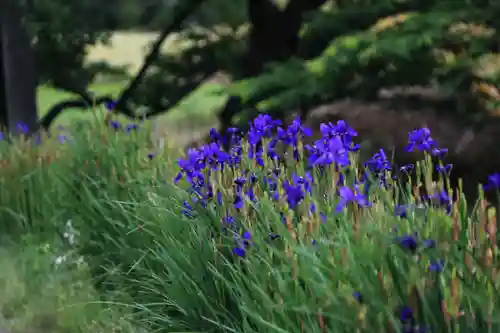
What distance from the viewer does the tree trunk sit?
8.25 meters

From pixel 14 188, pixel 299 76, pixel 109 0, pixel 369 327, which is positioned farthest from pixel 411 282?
pixel 109 0

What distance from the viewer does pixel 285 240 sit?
268 centimetres

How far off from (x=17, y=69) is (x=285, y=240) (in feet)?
22.2

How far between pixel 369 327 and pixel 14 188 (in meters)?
3.59

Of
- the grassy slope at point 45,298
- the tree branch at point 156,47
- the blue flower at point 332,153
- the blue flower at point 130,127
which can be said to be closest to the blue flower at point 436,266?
the blue flower at point 332,153

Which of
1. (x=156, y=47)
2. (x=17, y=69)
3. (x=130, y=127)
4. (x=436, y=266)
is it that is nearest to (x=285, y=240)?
(x=436, y=266)

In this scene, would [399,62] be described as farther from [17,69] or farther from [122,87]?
[122,87]

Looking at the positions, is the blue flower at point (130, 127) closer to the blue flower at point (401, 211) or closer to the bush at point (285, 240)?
the bush at point (285, 240)

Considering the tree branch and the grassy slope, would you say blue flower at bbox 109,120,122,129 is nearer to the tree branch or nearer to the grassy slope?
the grassy slope

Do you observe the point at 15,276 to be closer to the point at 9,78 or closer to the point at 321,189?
the point at 321,189

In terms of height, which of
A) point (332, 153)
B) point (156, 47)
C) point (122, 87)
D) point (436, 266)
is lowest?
point (436, 266)

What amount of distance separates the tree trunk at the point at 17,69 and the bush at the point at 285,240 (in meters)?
4.28

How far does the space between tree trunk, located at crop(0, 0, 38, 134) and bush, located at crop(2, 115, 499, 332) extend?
169 inches

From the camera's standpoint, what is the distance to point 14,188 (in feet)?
16.6
